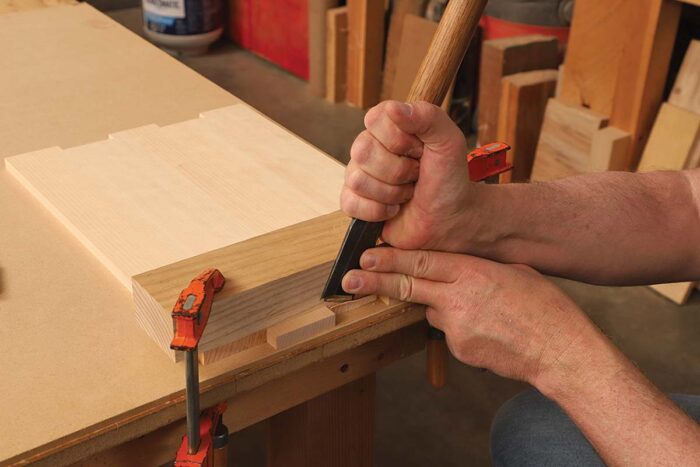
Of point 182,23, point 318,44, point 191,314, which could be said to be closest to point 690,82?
point 318,44

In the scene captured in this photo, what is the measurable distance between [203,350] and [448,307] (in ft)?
0.95

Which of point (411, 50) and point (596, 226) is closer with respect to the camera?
point (596, 226)

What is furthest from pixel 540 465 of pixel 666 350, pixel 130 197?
pixel 666 350

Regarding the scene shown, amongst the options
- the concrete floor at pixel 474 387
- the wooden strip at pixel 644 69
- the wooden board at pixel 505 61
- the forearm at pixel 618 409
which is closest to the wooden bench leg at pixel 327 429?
the forearm at pixel 618 409

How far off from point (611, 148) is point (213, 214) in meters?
1.65

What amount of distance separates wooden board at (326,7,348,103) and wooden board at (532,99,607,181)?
1.09m

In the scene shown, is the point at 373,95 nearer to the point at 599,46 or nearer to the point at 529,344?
the point at 599,46

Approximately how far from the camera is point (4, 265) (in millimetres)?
970

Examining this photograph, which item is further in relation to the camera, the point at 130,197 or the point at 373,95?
the point at 373,95

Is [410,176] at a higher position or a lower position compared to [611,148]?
higher

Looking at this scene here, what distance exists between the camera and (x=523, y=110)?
2615mm

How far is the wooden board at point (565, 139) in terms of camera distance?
2441 mm

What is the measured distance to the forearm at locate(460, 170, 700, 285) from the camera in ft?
3.22

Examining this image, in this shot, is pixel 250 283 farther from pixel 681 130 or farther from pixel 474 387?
pixel 681 130
